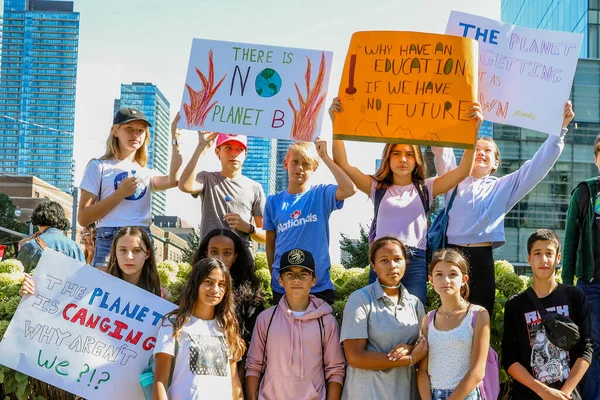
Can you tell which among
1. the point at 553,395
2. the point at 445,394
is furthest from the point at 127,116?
the point at 553,395

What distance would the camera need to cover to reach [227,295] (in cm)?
513

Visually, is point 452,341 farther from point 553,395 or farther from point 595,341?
point 595,341

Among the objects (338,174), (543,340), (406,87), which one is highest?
(406,87)

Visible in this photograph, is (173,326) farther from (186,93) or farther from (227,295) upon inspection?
(186,93)

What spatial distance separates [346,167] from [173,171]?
4.57 ft

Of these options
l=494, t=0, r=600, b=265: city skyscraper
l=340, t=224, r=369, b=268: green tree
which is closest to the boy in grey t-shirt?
l=340, t=224, r=369, b=268: green tree

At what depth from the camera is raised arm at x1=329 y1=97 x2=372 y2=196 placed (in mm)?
5638

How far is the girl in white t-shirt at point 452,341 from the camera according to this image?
4.70m

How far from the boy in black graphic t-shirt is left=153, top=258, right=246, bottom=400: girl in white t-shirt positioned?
187 centimetres

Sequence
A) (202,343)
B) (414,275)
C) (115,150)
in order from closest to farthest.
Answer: (202,343)
(414,275)
(115,150)

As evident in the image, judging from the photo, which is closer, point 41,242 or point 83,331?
point 83,331

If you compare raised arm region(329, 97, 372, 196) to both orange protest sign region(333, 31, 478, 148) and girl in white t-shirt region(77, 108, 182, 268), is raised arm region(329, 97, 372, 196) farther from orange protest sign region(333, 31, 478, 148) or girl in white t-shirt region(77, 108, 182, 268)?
girl in white t-shirt region(77, 108, 182, 268)

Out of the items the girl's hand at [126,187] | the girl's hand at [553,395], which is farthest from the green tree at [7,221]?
the girl's hand at [553,395]

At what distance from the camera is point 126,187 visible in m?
5.77
